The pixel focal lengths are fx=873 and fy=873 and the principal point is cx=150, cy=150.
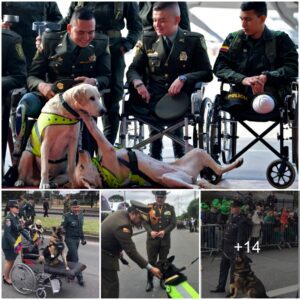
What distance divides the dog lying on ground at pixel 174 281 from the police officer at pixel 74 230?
1.54 ft

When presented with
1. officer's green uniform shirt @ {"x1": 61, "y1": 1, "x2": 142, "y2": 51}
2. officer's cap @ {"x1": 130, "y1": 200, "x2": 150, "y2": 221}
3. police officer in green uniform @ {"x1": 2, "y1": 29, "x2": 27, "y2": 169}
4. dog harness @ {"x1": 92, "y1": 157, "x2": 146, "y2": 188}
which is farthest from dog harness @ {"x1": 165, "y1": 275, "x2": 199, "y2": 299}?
officer's green uniform shirt @ {"x1": 61, "y1": 1, "x2": 142, "y2": 51}

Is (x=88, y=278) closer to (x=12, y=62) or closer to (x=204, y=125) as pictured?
(x=204, y=125)

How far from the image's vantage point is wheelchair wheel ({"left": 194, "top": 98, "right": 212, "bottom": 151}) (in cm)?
577

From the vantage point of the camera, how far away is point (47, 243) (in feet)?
16.5

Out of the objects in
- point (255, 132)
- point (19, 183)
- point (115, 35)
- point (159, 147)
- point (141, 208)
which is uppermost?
point (115, 35)

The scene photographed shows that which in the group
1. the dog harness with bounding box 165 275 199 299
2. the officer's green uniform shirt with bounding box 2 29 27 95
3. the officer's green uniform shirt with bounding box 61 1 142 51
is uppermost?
the officer's green uniform shirt with bounding box 61 1 142 51

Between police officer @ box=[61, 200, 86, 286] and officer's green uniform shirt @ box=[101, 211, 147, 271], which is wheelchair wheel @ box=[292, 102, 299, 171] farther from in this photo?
police officer @ box=[61, 200, 86, 286]

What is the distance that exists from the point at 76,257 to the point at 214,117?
57.5 inches

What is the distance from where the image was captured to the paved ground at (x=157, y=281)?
490cm

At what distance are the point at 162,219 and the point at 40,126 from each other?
104 centimetres

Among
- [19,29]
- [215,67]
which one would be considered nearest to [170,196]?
[215,67]

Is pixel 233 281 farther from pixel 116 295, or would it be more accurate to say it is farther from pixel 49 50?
pixel 49 50

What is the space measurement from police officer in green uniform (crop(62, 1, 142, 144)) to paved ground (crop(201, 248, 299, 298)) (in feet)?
5.23

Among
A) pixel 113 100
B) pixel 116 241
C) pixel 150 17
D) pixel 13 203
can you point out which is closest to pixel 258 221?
pixel 116 241
